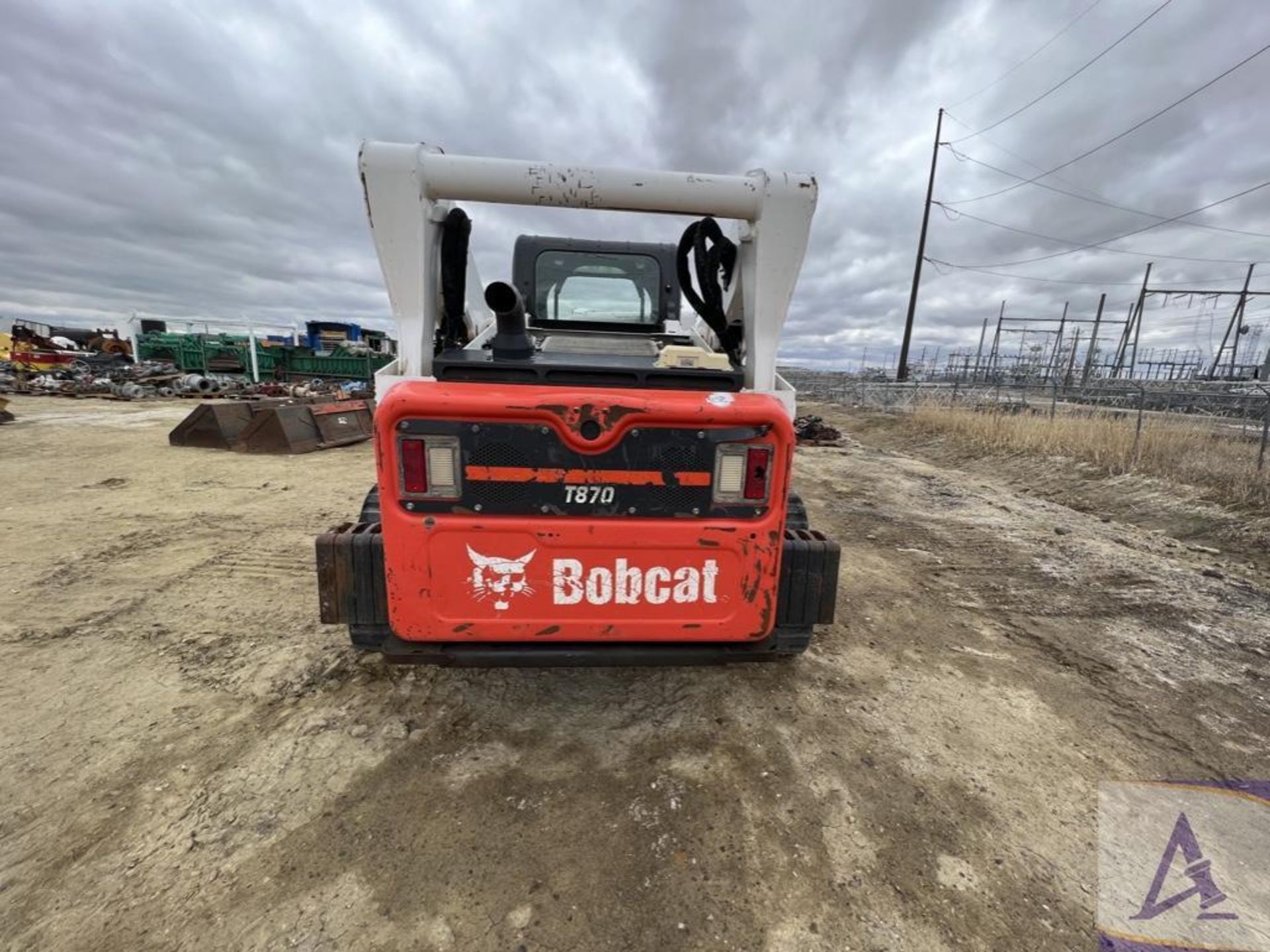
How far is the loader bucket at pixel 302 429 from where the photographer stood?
30.7ft

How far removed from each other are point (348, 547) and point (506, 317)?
1.16m

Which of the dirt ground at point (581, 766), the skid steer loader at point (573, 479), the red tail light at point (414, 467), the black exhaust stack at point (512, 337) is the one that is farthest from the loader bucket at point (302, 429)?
the red tail light at point (414, 467)

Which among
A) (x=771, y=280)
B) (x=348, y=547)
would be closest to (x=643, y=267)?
(x=771, y=280)

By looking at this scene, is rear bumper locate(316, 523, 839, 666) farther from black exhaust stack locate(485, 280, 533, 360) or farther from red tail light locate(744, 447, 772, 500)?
black exhaust stack locate(485, 280, 533, 360)

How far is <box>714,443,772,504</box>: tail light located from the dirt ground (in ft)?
3.74

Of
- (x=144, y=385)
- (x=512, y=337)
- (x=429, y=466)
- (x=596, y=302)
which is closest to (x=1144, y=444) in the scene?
(x=596, y=302)

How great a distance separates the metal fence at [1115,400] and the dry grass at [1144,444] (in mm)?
162

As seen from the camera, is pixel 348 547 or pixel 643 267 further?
pixel 643 267

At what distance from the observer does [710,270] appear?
2.82 meters

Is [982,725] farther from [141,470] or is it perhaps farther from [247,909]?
[141,470]


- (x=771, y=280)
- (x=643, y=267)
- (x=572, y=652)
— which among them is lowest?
(x=572, y=652)

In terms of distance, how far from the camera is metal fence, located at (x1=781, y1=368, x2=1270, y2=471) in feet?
31.9

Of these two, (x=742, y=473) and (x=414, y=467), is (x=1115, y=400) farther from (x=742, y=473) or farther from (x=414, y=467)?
(x=414, y=467)

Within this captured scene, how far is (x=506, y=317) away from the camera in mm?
2436
